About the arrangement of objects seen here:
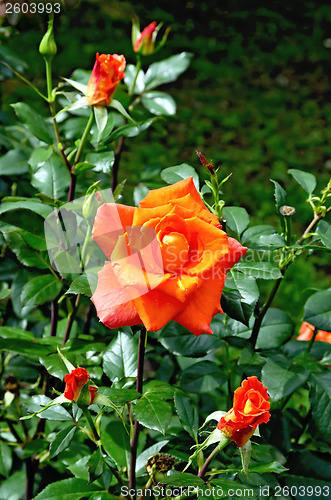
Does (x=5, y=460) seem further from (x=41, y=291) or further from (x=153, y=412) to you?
(x=153, y=412)

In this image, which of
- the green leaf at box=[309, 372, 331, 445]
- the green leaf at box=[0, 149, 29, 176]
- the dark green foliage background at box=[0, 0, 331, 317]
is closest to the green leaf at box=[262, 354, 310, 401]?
the green leaf at box=[309, 372, 331, 445]

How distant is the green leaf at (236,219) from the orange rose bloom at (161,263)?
196mm

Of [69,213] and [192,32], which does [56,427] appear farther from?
[192,32]

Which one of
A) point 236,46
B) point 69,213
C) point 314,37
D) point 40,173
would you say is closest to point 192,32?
point 236,46

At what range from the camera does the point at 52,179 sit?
3.53ft

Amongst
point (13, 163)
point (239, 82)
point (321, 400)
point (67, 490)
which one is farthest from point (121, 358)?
point (239, 82)

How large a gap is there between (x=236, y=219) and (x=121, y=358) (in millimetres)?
292

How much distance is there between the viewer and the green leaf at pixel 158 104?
1.25 meters

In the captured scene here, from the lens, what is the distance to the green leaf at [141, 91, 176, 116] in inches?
49.0

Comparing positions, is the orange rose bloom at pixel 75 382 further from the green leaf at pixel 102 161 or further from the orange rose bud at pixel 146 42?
the orange rose bud at pixel 146 42

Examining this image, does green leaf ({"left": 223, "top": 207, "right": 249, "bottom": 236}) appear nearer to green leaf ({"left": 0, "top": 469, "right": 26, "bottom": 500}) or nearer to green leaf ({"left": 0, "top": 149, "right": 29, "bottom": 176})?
green leaf ({"left": 0, "top": 149, "right": 29, "bottom": 176})

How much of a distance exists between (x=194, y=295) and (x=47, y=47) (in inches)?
20.8

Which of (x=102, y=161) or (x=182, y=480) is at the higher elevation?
(x=102, y=161)

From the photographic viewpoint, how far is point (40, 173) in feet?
3.56
